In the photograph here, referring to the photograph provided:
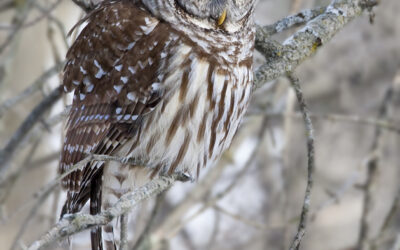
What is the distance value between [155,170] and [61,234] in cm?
147

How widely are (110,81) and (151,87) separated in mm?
217

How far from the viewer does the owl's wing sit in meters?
3.33

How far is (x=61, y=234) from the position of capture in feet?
6.89

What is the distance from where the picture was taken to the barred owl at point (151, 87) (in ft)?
10.9

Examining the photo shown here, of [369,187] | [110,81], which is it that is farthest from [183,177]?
[369,187]

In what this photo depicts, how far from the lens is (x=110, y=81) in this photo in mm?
3379

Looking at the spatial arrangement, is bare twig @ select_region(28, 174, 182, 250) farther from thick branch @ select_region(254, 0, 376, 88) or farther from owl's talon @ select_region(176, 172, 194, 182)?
thick branch @ select_region(254, 0, 376, 88)

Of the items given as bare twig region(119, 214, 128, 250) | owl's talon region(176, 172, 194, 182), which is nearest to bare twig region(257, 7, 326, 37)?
owl's talon region(176, 172, 194, 182)

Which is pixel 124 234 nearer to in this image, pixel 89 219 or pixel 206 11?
pixel 89 219

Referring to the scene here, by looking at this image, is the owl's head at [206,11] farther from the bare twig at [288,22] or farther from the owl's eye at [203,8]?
the bare twig at [288,22]

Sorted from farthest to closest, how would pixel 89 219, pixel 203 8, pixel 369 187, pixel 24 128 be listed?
pixel 369 187
pixel 24 128
pixel 203 8
pixel 89 219

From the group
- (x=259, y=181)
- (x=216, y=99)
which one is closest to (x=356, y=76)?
(x=259, y=181)

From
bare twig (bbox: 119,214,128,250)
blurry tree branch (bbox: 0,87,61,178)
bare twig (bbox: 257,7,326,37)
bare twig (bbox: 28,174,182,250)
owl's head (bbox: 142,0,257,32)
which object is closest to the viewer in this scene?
bare twig (bbox: 28,174,182,250)

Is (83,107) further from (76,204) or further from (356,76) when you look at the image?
(356,76)
